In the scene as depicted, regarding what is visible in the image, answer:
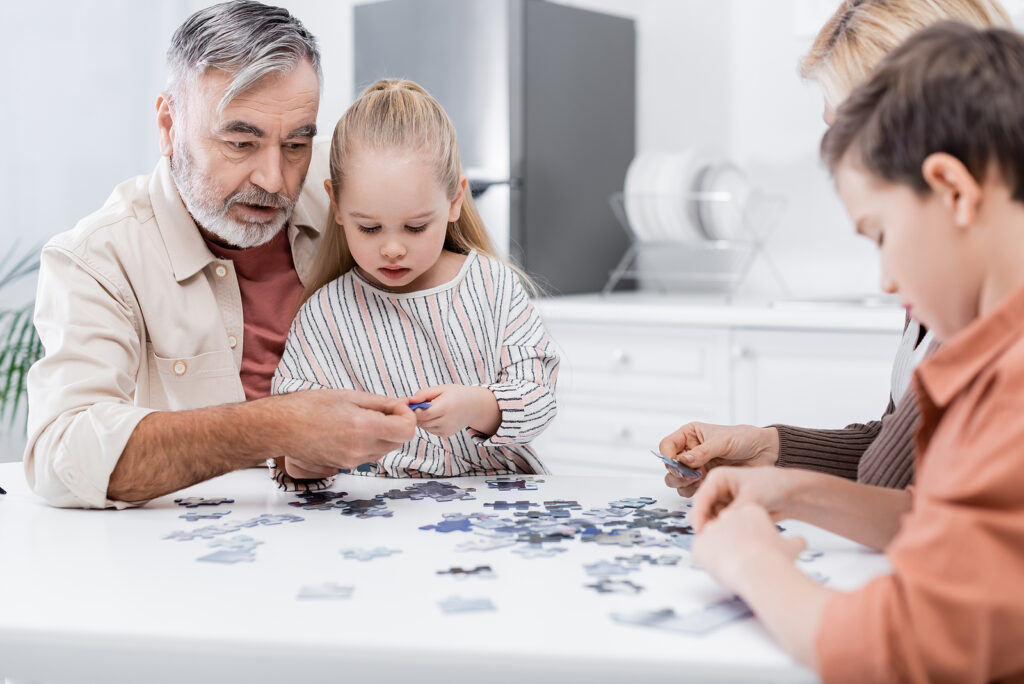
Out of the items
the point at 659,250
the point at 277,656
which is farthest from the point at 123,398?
the point at 659,250

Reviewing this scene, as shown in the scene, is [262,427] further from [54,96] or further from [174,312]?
[54,96]

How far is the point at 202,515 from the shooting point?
1.42m

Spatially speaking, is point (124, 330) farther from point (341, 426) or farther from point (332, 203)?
point (341, 426)

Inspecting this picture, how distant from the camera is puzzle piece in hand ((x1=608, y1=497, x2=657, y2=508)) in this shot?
56.2 inches

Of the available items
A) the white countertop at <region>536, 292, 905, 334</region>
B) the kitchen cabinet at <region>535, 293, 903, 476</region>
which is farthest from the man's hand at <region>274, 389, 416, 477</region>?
the white countertop at <region>536, 292, 905, 334</region>

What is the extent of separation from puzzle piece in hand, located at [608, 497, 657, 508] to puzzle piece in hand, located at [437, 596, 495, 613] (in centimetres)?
45

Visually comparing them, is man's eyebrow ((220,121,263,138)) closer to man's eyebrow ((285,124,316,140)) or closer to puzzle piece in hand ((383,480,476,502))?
man's eyebrow ((285,124,316,140))

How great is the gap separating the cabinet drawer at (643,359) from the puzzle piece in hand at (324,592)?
2.20 m

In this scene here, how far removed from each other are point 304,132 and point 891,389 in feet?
3.65

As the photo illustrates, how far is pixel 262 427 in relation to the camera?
1.47 m

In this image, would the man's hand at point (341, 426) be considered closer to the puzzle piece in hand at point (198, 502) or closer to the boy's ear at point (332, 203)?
the puzzle piece in hand at point (198, 502)

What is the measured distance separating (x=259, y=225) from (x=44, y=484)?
0.64 meters

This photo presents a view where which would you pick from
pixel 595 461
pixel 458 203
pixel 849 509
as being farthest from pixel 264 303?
pixel 595 461

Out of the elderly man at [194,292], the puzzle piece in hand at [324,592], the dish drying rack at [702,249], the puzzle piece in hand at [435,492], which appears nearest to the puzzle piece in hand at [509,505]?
the puzzle piece in hand at [435,492]
